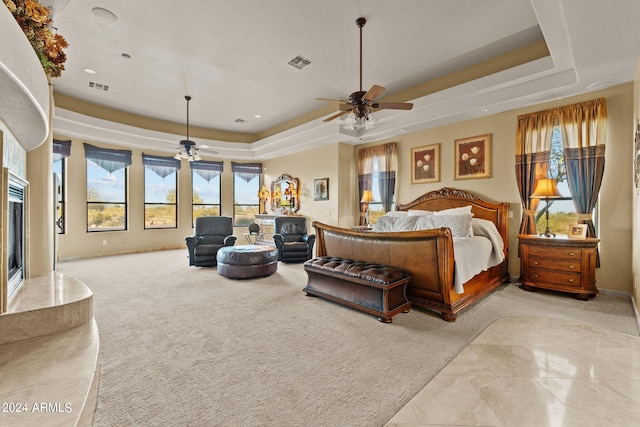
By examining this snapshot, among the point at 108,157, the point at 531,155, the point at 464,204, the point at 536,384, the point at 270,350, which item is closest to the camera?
the point at 536,384

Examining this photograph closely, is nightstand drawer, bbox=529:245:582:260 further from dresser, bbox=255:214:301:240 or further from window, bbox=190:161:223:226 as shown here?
window, bbox=190:161:223:226

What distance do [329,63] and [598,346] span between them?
15.4 ft

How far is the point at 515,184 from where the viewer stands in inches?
185

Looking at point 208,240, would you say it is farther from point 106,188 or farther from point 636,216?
point 636,216

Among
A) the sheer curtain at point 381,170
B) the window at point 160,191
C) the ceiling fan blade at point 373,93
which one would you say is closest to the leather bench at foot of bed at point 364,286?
the ceiling fan blade at point 373,93

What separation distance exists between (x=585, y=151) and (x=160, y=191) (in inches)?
370

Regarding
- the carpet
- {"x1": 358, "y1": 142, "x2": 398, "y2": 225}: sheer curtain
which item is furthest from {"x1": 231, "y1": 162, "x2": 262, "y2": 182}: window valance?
the carpet

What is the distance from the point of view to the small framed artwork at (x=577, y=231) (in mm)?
3916

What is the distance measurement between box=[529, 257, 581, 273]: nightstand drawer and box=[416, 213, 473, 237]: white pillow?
37.3 inches

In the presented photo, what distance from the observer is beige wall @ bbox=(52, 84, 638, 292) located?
3809mm

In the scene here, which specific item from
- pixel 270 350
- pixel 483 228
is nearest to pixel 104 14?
pixel 270 350

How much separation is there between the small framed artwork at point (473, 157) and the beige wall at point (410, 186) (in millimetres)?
96

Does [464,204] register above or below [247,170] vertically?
below

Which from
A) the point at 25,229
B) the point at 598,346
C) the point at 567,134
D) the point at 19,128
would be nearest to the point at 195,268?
the point at 25,229
